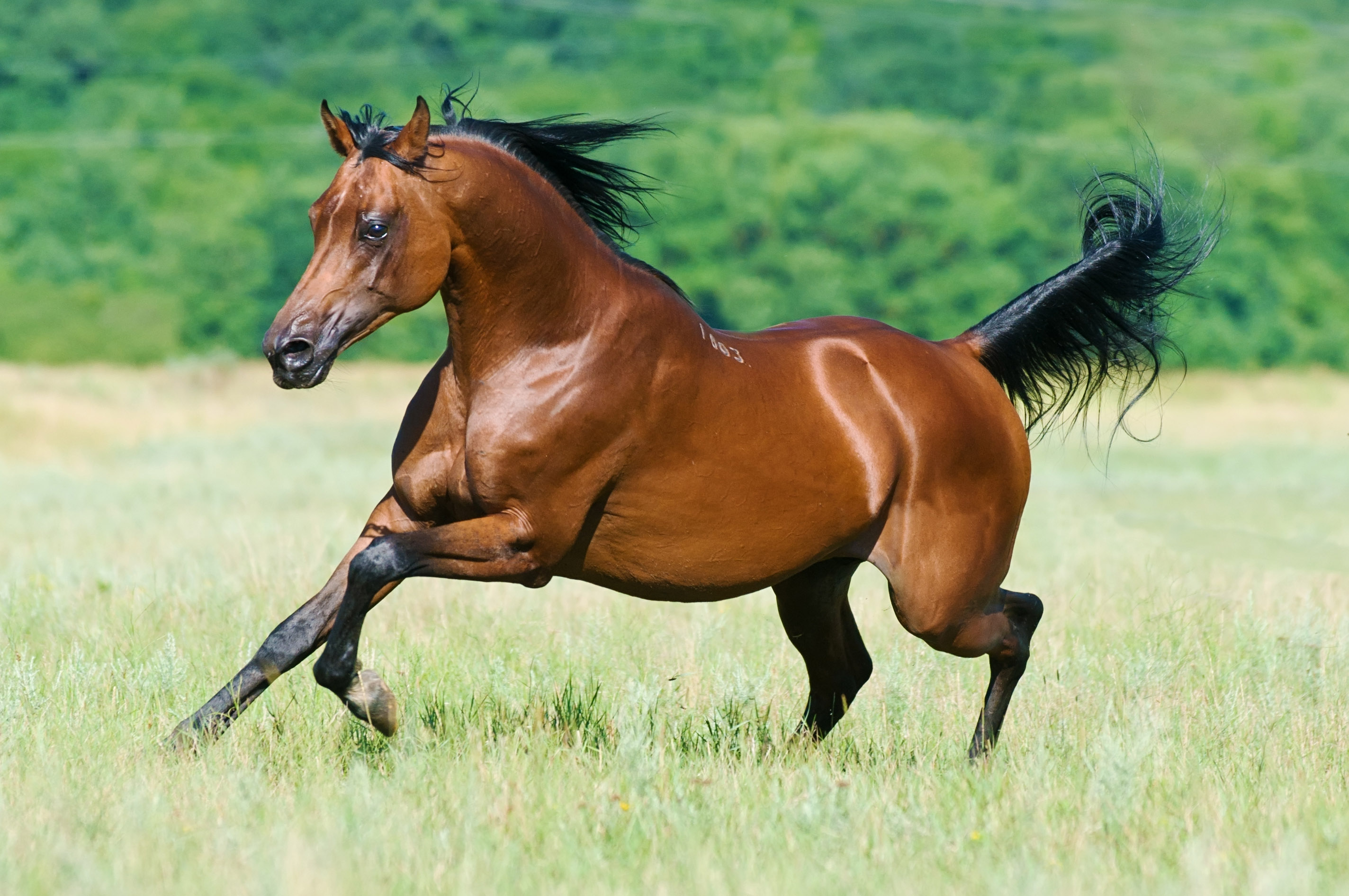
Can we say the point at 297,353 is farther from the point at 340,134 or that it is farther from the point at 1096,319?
the point at 1096,319

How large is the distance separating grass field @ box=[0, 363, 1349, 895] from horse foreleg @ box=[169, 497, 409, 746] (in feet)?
0.30

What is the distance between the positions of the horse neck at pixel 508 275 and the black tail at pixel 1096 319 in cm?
206

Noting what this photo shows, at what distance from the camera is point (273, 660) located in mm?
4742

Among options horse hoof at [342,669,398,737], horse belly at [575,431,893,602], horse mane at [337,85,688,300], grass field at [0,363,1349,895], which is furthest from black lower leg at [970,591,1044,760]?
horse hoof at [342,669,398,737]

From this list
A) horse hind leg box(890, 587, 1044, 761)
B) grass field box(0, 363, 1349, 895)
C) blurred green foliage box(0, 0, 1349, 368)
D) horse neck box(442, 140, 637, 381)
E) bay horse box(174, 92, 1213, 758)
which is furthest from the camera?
blurred green foliage box(0, 0, 1349, 368)

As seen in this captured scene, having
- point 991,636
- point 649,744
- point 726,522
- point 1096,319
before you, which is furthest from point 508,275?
point 1096,319

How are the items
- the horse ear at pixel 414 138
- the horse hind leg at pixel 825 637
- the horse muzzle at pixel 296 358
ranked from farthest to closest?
the horse hind leg at pixel 825 637
the horse ear at pixel 414 138
the horse muzzle at pixel 296 358

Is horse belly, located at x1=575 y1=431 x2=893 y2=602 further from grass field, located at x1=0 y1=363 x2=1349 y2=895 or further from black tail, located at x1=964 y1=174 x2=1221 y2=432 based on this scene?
Result: black tail, located at x1=964 y1=174 x2=1221 y2=432

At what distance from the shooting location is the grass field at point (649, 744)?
392cm

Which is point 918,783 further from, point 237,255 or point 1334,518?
point 237,255

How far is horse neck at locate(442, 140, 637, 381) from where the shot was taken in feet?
15.1

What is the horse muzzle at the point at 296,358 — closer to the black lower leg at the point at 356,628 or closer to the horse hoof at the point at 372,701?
the black lower leg at the point at 356,628

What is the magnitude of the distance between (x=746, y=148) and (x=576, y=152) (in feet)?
187

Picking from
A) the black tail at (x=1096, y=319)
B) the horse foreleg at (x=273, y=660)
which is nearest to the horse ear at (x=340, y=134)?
the horse foreleg at (x=273, y=660)
